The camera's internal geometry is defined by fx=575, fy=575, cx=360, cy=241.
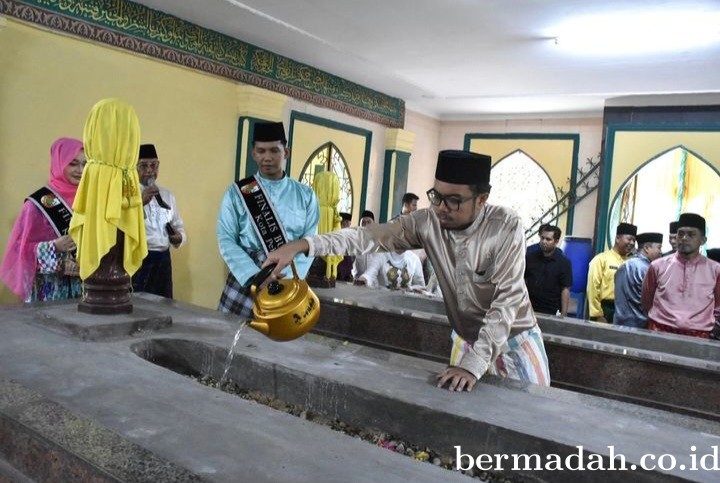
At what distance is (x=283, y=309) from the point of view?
6.40ft

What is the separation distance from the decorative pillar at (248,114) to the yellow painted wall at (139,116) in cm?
8

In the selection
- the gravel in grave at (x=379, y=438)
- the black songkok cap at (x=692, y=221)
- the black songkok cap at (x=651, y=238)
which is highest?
the black songkok cap at (x=692, y=221)

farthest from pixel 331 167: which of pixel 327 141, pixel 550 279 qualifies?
pixel 550 279

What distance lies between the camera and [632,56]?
5105mm

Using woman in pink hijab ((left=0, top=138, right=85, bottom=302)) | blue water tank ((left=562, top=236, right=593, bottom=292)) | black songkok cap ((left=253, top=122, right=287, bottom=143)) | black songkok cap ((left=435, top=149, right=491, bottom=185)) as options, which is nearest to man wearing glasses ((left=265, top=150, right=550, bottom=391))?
black songkok cap ((left=435, top=149, right=491, bottom=185))

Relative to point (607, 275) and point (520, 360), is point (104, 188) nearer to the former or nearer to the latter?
point (520, 360)

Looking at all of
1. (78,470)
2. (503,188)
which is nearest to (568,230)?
(503,188)

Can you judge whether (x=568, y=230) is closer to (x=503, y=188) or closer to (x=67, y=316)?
(x=503, y=188)

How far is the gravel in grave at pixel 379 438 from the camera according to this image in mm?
1699

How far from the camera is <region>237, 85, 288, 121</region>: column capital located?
5.77m

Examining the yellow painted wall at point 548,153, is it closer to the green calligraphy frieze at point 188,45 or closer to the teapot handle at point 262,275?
the green calligraphy frieze at point 188,45

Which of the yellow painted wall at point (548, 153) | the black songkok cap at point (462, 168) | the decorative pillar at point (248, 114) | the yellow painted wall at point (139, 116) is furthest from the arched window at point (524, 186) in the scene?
the black songkok cap at point (462, 168)

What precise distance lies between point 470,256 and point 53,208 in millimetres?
2253

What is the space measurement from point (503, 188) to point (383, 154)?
7.01 ft
